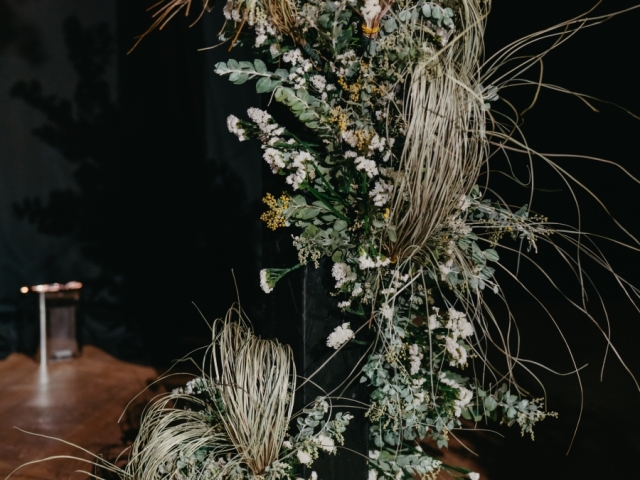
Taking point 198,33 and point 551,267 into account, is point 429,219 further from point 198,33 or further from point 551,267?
point 551,267

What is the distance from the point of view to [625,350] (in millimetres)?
3277

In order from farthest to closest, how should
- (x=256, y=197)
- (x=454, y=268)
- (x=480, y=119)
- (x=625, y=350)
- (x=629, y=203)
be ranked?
(x=629, y=203) → (x=256, y=197) → (x=625, y=350) → (x=454, y=268) → (x=480, y=119)

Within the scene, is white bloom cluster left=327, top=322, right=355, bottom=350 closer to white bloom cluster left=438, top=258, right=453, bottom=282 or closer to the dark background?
white bloom cluster left=438, top=258, right=453, bottom=282

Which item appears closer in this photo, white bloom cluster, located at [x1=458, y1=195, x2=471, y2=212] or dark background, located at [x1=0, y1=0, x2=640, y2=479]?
white bloom cluster, located at [x1=458, y1=195, x2=471, y2=212]

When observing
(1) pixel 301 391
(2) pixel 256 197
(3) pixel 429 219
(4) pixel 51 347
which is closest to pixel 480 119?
(3) pixel 429 219

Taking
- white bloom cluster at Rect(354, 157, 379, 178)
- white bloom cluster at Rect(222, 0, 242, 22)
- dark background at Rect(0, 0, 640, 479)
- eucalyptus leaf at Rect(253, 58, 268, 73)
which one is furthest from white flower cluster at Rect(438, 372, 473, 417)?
dark background at Rect(0, 0, 640, 479)

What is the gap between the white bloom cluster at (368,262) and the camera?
127 centimetres

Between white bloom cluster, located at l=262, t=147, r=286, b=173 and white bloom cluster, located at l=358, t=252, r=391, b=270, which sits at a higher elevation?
white bloom cluster, located at l=262, t=147, r=286, b=173

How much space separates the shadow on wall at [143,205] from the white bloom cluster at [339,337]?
7.31 feet

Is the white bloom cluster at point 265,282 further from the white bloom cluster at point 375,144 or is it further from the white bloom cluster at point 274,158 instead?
the white bloom cluster at point 375,144

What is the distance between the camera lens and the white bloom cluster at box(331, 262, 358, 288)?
131 centimetres

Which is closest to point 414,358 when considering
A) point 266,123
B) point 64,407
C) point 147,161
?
point 266,123

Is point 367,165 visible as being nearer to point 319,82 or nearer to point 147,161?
point 319,82

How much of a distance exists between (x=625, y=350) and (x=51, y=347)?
9.56 feet
